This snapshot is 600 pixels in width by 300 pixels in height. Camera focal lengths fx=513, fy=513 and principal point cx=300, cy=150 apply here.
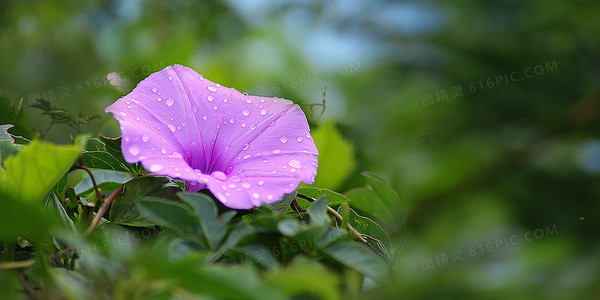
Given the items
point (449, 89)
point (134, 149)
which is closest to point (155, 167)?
point (134, 149)

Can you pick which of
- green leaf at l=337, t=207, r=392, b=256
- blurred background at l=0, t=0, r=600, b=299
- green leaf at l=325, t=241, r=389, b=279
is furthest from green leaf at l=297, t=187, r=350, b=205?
blurred background at l=0, t=0, r=600, b=299

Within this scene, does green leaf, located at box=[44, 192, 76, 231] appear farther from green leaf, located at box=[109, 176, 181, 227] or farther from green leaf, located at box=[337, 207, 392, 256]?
green leaf, located at box=[337, 207, 392, 256]

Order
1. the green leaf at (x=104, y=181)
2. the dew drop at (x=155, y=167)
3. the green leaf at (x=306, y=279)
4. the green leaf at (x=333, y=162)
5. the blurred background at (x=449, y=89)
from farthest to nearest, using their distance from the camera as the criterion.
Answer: the blurred background at (x=449, y=89), the green leaf at (x=333, y=162), the green leaf at (x=104, y=181), the dew drop at (x=155, y=167), the green leaf at (x=306, y=279)

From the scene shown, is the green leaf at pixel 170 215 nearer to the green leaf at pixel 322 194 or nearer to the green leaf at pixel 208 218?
the green leaf at pixel 208 218

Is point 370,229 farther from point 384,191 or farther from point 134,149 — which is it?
point 134,149

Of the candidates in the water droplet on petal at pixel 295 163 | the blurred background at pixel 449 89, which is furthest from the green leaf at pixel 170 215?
the blurred background at pixel 449 89

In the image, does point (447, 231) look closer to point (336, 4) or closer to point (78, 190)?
point (336, 4)
